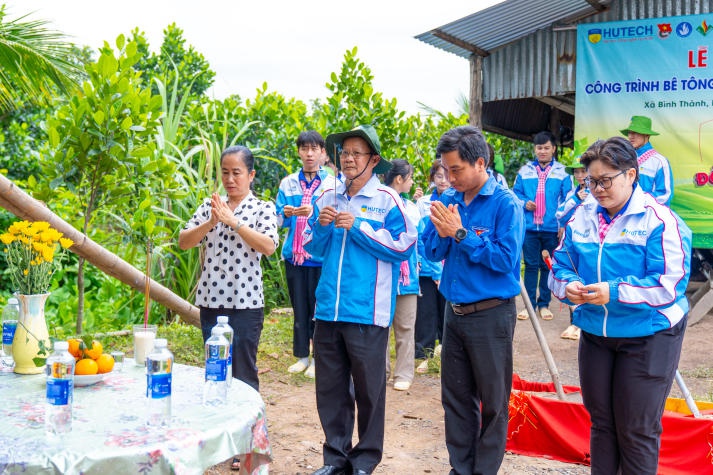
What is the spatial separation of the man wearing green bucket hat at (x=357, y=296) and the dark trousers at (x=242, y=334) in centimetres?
39

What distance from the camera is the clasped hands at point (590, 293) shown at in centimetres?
319

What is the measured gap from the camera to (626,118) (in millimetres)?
8461

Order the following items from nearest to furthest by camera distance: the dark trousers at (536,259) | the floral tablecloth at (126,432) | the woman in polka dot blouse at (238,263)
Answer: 1. the floral tablecloth at (126,432)
2. the woman in polka dot blouse at (238,263)
3. the dark trousers at (536,259)

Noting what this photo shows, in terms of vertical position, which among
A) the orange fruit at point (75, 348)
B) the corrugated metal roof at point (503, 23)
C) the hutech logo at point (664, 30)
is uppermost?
the corrugated metal roof at point (503, 23)

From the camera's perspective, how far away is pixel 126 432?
93.9 inches

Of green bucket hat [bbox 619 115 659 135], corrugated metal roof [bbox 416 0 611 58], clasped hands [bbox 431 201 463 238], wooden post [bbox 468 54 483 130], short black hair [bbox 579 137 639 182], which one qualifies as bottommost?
clasped hands [bbox 431 201 463 238]

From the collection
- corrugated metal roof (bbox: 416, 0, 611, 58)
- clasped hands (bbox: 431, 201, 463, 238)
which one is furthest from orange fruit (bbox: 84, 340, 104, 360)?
corrugated metal roof (bbox: 416, 0, 611, 58)

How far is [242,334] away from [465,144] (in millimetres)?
1652

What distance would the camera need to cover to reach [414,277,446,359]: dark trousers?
683 cm

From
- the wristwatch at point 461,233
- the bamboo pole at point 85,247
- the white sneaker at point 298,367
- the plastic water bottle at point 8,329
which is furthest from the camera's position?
the white sneaker at point 298,367

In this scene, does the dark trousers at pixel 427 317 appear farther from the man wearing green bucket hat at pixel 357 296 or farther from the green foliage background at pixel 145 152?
→ the man wearing green bucket hat at pixel 357 296

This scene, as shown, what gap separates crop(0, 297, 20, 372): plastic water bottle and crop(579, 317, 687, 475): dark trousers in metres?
2.61

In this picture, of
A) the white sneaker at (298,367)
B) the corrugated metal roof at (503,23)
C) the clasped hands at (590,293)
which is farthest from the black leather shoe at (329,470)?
the corrugated metal roof at (503,23)

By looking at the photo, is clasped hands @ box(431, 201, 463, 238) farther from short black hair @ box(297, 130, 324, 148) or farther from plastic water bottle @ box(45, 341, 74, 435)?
short black hair @ box(297, 130, 324, 148)
